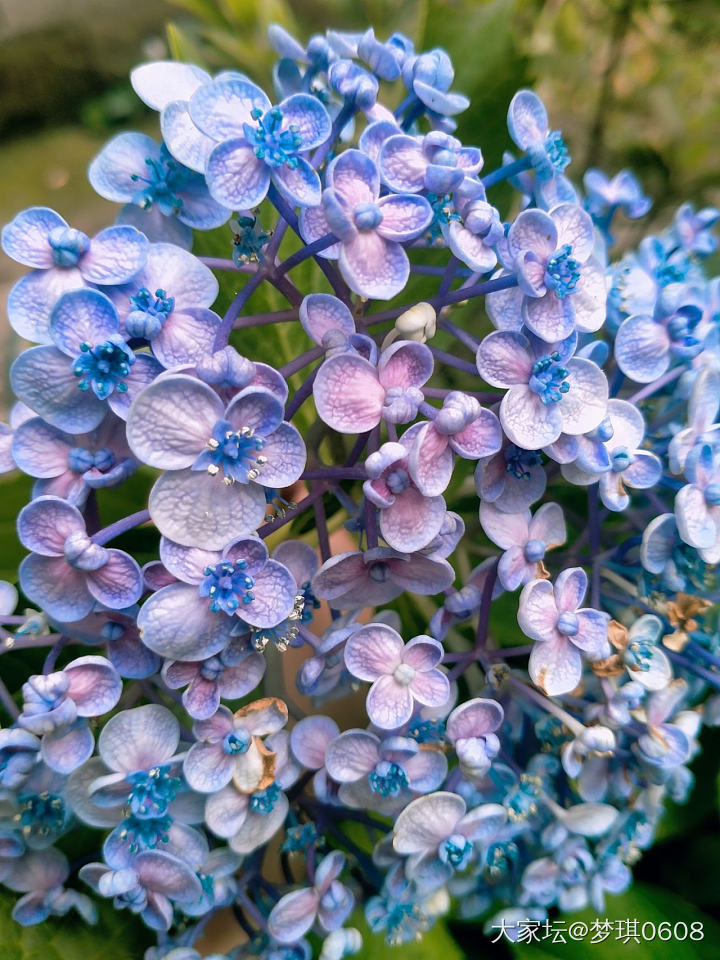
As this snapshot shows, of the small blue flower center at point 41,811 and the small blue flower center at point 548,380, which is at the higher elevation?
the small blue flower center at point 548,380

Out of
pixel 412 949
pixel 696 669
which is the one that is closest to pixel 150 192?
pixel 696 669

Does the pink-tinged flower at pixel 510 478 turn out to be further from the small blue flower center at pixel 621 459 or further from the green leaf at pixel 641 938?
the green leaf at pixel 641 938

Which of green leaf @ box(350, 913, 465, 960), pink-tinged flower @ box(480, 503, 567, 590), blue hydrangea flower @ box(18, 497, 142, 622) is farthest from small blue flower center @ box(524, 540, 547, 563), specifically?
green leaf @ box(350, 913, 465, 960)

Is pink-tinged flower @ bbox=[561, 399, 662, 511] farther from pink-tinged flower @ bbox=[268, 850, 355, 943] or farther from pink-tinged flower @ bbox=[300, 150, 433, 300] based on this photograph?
pink-tinged flower @ bbox=[268, 850, 355, 943]

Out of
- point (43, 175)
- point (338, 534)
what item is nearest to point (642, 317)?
point (338, 534)

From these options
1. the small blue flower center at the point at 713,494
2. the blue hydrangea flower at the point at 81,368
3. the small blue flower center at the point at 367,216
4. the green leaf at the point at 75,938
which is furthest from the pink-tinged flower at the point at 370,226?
the green leaf at the point at 75,938

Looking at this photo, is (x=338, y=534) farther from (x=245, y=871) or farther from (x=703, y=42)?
(x=703, y=42)
